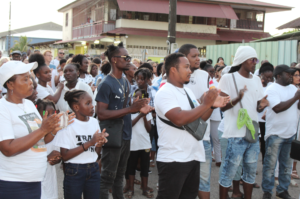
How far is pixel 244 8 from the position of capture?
98.1 feet

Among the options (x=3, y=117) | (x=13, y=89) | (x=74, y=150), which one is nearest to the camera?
(x=3, y=117)

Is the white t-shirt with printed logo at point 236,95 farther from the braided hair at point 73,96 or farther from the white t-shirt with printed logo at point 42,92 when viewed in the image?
the white t-shirt with printed logo at point 42,92

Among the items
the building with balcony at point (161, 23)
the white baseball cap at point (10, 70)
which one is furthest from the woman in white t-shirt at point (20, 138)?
the building with balcony at point (161, 23)

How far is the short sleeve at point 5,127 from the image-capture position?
8.64ft

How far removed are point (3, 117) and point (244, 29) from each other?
98.3ft

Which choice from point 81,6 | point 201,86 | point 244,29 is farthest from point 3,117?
point 81,6

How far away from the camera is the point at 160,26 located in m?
27.0

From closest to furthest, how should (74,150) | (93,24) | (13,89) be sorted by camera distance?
(13,89)
(74,150)
(93,24)

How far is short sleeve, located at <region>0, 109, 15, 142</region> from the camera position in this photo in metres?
2.63

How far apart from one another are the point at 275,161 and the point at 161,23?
75.9 feet

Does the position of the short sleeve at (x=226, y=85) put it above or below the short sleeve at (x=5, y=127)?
above

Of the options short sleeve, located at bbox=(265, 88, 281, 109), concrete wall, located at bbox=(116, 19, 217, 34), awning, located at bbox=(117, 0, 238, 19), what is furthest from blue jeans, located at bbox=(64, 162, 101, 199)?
concrete wall, located at bbox=(116, 19, 217, 34)

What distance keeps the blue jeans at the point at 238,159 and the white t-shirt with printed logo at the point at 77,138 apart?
2010 mm

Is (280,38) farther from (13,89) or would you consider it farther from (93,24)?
(93,24)
